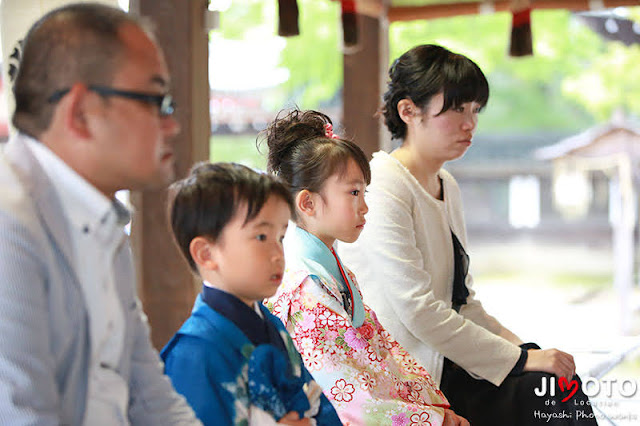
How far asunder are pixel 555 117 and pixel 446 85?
35.8ft

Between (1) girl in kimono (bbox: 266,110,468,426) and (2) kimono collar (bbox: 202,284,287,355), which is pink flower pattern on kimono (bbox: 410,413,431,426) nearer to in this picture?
(1) girl in kimono (bbox: 266,110,468,426)

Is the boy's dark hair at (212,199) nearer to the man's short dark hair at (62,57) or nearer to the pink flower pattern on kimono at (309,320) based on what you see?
the man's short dark hair at (62,57)

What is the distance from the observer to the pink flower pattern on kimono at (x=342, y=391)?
1.82 m

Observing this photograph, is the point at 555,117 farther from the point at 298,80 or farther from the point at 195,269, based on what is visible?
the point at 195,269

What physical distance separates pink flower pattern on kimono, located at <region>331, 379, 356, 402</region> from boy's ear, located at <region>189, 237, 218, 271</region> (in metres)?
0.54

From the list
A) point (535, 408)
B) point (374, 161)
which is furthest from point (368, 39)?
point (535, 408)

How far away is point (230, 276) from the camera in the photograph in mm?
1454

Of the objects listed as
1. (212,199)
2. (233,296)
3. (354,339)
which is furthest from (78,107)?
(354,339)

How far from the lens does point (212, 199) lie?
1.45 meters

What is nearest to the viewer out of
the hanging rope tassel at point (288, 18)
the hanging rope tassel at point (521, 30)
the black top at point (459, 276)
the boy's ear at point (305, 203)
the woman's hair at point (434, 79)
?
the boy's ear at point (305, 203)

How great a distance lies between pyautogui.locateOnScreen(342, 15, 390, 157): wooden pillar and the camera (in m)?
4.34

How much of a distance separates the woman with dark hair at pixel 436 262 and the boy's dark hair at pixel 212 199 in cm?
84

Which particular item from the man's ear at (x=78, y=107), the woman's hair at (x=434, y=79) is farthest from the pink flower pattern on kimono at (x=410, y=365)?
the man's ear at (x=78, y=107)

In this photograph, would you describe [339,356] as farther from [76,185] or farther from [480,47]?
[480,47]
